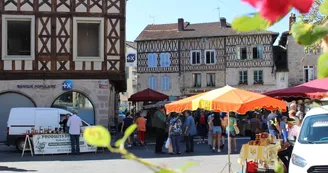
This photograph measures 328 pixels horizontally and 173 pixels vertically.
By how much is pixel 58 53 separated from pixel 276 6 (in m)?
20.2

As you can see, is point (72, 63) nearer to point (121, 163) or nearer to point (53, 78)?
point (53, 78)

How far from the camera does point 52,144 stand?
54.0ft

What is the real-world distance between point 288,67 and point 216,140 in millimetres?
29710

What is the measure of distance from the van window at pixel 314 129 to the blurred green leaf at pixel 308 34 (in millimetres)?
7114

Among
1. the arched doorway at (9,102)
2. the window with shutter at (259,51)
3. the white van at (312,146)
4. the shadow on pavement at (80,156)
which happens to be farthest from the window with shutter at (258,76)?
the white van at (312,146)

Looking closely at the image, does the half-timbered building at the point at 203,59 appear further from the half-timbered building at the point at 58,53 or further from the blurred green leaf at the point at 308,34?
the blurred green leaf at the point at 308,34

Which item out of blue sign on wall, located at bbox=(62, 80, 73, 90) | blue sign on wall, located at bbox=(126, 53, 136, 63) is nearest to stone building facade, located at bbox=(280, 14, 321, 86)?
blue sign on wall, located at bbox=(126, 53, 136, 63)

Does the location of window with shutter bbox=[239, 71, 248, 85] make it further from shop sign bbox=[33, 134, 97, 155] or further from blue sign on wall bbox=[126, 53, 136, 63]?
shop sign bbox=[33, 134, 97, 155]

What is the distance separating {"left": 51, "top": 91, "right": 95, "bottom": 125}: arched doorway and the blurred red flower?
20469mm

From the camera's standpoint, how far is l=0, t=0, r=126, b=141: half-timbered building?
67.1 feet

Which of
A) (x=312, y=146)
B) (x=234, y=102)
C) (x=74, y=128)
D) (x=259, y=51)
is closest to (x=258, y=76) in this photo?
(x=259, y=51)

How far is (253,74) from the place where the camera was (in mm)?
45344

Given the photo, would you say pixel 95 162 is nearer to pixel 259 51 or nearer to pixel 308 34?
pixel 308 34

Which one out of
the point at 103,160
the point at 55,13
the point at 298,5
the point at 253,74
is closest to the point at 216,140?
the point at 103,160
